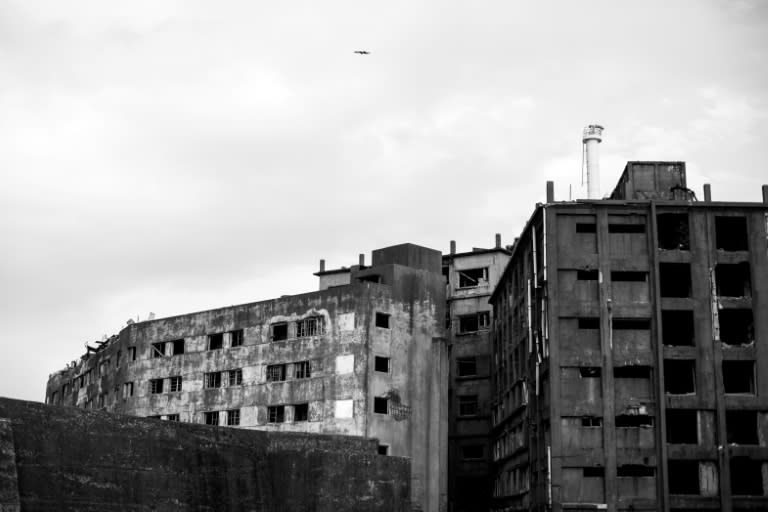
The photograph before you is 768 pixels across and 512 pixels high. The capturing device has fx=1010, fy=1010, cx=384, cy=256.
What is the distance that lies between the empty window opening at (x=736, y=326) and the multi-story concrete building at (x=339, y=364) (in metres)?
15.8

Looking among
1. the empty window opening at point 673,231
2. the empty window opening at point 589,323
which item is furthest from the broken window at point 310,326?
the empty window opening at point 673,231

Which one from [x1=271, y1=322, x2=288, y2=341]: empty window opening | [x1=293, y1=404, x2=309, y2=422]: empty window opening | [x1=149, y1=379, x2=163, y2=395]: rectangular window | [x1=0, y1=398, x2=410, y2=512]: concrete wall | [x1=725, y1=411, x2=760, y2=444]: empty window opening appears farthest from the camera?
[x1=149, y1=379, x2=163, y2=395]: rectangular window

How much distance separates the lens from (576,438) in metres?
43.8

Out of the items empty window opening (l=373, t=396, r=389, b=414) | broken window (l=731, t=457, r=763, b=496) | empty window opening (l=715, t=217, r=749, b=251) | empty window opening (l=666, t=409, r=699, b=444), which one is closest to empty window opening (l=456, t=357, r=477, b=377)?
empty window opening (l=373, t=396, r=389, b=414)

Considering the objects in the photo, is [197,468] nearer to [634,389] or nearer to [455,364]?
[634,389]

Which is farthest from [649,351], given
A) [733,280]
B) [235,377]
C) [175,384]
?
[175,384]

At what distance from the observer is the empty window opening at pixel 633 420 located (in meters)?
44.0

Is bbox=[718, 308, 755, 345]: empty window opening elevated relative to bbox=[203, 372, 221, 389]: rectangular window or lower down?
elevated

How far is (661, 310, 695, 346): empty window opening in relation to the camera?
45.6 meters

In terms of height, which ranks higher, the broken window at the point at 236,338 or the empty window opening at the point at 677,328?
the broken window at the point at 236,338

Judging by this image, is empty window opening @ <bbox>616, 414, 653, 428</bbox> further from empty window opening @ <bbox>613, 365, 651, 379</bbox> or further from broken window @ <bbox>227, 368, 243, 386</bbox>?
broken window @ <bbox>227, 368, 243, 386</bbox>

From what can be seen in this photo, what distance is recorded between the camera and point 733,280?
47062 mm

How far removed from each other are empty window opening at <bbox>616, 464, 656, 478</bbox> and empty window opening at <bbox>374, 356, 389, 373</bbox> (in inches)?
609

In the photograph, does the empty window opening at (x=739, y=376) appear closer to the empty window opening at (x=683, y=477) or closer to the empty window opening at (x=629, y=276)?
the empty window opening at (x=683, y=477)
